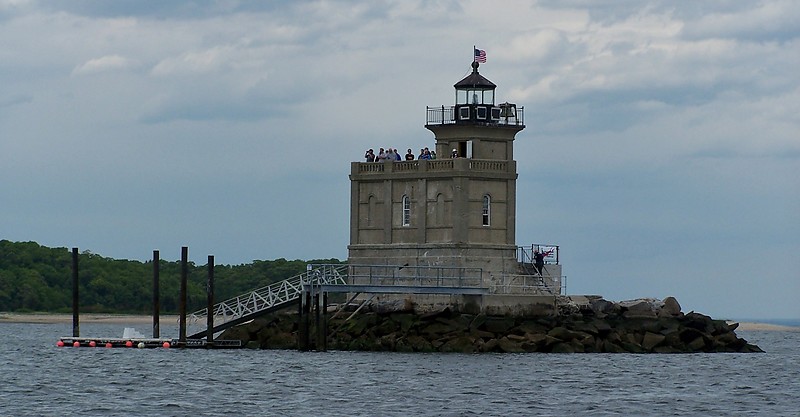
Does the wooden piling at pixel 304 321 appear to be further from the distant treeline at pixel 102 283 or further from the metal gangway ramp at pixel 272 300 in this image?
the distant treeline at pixel 102 283

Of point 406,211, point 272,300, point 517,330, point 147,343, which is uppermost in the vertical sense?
point 406,211

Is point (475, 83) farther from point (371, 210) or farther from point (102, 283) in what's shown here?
point (102, 283)

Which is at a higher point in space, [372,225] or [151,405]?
[372,225]

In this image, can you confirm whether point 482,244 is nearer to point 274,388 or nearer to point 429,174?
point 429,174

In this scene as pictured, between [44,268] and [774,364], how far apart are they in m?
63.6

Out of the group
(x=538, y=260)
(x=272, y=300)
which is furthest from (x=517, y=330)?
(x=272, y=300)

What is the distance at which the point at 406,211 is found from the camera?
6225 cm

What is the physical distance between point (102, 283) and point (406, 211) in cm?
5482

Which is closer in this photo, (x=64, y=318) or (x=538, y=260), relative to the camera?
(x=538, y=260)

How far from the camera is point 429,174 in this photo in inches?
2416

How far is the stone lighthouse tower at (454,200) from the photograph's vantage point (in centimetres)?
6094

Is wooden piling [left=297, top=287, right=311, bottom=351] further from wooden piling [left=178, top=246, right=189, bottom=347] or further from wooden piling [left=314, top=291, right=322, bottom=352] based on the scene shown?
wooden piling [left=178, top=246, right=189, bottom=347]

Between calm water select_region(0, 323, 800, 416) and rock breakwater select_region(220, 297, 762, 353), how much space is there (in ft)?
1.93

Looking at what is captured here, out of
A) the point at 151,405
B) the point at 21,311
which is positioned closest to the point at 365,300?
the point at 151,405
